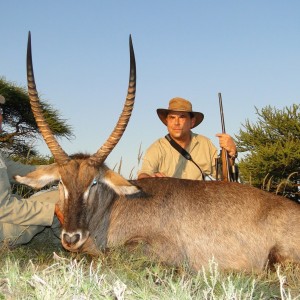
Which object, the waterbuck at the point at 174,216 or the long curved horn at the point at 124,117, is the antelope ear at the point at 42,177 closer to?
the waterbuck at the point at 174,216

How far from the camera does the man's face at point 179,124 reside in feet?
26.3

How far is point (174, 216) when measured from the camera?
19.0ft

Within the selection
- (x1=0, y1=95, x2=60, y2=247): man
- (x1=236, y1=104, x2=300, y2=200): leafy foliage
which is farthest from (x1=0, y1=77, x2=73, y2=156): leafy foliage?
(x1=0, y1=95, x2=60, y2=247): man

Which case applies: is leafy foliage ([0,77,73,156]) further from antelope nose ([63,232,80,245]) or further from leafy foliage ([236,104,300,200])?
antelope nose ([63,232,80,245])

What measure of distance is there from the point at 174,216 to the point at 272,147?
20.5 meters

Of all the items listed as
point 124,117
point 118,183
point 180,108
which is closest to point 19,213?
point 118,183

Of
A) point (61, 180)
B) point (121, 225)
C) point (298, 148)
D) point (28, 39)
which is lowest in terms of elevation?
point (298, 148)

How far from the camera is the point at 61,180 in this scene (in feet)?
17.9

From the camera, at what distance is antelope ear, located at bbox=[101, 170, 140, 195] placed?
5.58 metres

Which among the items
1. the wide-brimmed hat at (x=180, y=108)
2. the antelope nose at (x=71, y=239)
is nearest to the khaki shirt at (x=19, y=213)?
the antelope nose at (x=71, y=239)

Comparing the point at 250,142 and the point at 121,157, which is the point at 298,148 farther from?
the point at 121,157

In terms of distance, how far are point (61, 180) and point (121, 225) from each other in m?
0.76

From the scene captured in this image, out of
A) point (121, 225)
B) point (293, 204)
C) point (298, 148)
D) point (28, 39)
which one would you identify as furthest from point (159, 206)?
point (298, 148)

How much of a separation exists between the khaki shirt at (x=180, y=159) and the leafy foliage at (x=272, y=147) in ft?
55.7
